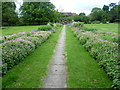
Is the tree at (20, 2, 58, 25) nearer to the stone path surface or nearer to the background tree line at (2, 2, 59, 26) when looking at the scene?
the background tree line at (2, 2, 59, 26)

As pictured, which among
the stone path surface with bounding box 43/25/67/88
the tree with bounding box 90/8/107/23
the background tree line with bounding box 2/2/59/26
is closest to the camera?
the stone path surface with bounding box 43/25/67/88

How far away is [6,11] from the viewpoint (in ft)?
68.7

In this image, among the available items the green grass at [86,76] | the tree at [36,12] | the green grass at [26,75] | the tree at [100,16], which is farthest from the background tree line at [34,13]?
the green grass at [86,76]

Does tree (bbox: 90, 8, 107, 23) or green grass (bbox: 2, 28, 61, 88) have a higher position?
tree (bbox: 90, 8, 107, 23)

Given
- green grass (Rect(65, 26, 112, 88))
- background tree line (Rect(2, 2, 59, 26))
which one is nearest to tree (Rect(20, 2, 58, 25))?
background tree line (Rect(2, 2, 59, 26))

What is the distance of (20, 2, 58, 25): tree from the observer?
30938 millimetres

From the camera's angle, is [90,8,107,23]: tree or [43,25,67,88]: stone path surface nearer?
[43,25,67,88]: stone path surface

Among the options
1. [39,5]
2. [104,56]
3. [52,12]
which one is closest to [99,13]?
[52,12]

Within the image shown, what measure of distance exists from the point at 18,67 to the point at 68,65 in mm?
1963

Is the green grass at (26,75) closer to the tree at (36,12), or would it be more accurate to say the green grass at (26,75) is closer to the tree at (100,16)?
the tree at (36,12)

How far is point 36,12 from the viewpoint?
100 feet

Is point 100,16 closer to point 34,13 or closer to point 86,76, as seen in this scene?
point 34,13

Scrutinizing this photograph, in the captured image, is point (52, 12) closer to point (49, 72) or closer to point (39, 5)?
point (39, 5)

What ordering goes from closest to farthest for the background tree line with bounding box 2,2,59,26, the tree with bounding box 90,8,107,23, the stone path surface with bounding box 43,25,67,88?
the stone path surface with bounding box 43,25,67,88 < the background tree line with bounding box 2,2,59,26 < the tree with bounding box 90,8,107,23
